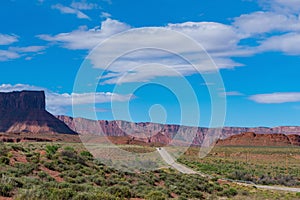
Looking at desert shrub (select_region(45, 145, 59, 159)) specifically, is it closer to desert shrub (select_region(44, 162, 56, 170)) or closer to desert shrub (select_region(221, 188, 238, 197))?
desert shrub (select_region(44, 162, 56, 170))

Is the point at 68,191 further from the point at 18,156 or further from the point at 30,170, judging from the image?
the point at 18,156

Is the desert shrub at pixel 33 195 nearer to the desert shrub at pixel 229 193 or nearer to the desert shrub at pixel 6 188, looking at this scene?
the desert shrub at pixel 6 188

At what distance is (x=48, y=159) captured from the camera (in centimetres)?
2800

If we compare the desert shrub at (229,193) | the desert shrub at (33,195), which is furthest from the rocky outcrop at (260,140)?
the desert shrub at (33,195)

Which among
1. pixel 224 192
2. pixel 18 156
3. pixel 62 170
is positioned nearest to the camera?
pixel 62 170

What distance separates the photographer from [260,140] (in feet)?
540

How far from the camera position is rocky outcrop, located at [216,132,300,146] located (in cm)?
16049

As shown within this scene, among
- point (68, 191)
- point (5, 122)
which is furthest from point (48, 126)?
point (68, 191)

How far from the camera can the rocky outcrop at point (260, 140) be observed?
16049 centimetres

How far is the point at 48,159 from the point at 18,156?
83.3 inches

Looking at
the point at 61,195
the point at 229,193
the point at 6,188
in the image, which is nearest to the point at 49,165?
the point at 6,188

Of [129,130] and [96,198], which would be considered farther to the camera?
[129,130]

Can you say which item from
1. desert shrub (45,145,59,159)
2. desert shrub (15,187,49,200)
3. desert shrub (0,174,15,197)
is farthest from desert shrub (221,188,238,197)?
desert shrub (15,187,49,200)

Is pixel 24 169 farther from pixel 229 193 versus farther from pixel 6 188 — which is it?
pixel 229 193
